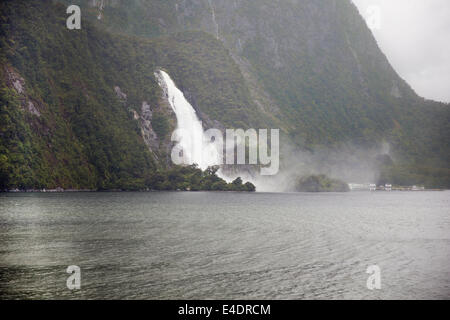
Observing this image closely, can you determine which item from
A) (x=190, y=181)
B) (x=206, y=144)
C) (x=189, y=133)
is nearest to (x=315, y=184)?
(x=206, y=144)

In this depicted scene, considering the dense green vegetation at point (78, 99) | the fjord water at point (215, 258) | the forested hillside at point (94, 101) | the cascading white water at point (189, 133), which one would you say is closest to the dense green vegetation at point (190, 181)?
the forested hillside at point (94, 101)

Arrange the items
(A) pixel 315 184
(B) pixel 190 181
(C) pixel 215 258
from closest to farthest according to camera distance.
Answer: (C) pixel 215 258 < (B) pixel 190 181 < (A) pixel 315 184

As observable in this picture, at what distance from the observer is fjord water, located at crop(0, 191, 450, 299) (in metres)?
21.4

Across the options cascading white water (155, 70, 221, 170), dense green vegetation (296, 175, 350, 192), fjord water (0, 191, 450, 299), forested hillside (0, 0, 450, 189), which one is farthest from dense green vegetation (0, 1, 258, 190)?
fjord water (0, 191, 450, 299)

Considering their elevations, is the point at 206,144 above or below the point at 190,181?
above

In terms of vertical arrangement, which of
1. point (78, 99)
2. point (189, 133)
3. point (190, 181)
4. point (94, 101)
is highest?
point (94, 101)

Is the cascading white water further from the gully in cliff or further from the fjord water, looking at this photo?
the fjord water

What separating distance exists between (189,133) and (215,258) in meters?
120

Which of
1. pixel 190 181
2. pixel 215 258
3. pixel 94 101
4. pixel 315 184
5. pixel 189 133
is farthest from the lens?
pixel 189 133

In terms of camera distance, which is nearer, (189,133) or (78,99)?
(78,99)

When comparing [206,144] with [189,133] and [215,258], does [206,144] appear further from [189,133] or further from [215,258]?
[215,258]

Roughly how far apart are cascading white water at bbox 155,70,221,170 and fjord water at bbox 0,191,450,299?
299ft

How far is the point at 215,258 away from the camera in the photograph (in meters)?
28.0

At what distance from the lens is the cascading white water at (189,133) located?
141m
